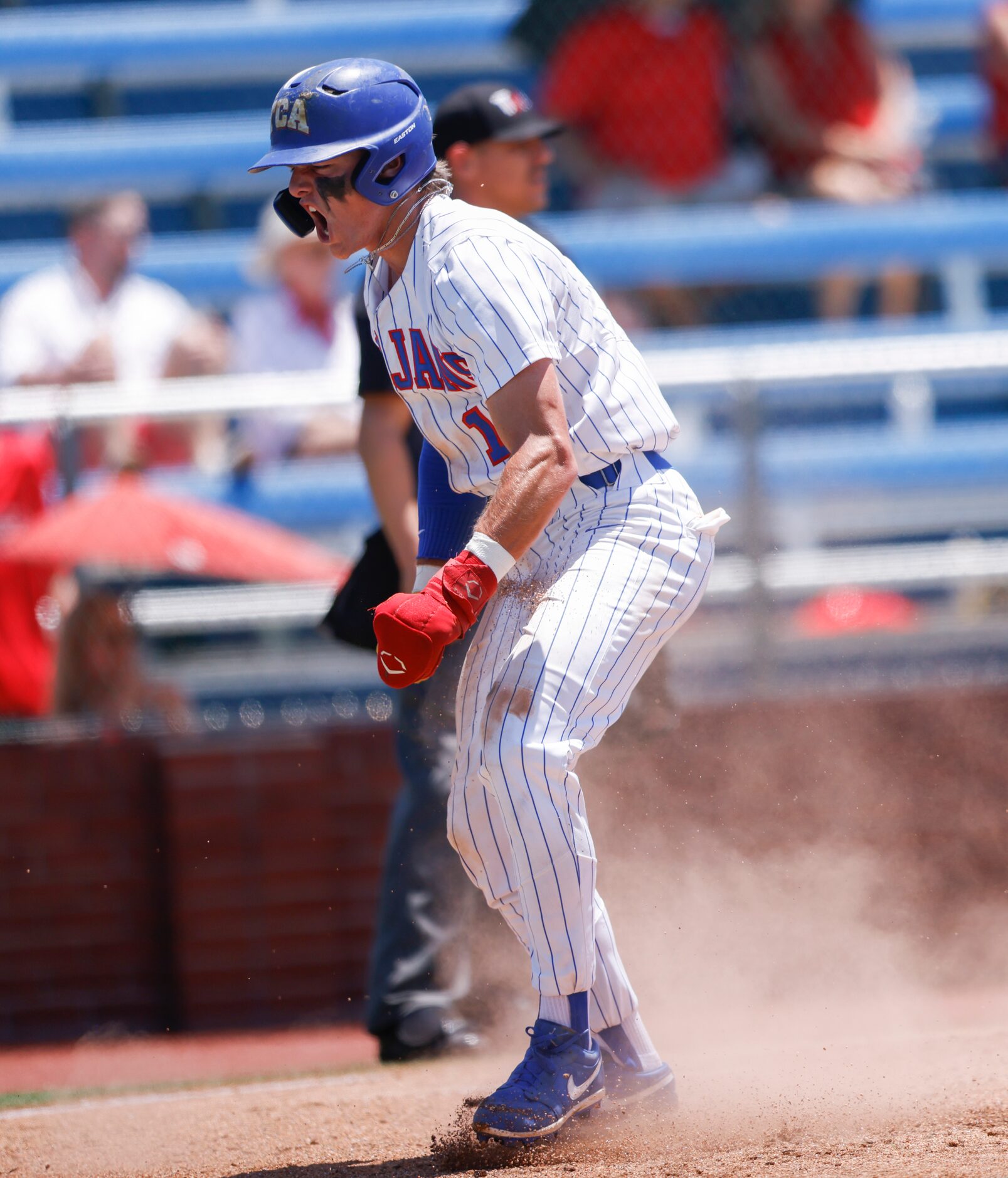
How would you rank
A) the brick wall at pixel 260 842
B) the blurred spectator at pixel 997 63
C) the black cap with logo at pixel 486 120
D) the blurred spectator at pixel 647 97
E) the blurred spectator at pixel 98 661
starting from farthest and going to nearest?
1. the blurred spectator at pixel 997 63
2. the blurred spectator at pixel 647 97
3. the blurred spectator at pixel 98 661
4. the brick wall at pixel 260 842
5. the black cap with logo at pixel 486 120

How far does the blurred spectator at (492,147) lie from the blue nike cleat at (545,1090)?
236 centimetres

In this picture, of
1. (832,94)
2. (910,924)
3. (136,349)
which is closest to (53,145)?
(136,349)

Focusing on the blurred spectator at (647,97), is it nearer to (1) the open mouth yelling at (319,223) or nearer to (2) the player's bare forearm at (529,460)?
(1) the open mouth yelling at (319,223)

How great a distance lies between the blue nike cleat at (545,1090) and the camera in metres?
2.91

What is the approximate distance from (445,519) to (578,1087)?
120cm

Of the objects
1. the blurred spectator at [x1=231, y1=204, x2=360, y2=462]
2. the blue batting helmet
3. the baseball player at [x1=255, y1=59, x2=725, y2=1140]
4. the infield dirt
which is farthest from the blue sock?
the blurred spectator at [x1=231, y1=204, x2=360, y2=462]

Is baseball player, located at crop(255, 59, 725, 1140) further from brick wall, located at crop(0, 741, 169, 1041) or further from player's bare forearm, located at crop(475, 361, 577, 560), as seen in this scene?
brick wall, located at crop(0, 741, 169, 1041)

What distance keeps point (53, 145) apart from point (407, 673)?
656cm

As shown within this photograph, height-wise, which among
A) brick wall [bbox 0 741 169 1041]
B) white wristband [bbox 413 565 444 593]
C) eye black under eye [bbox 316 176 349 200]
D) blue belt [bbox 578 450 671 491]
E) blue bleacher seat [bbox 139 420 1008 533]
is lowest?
brick wall [bbox 0 741 169 1041]

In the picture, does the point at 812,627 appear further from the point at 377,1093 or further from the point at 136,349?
the point at 136,349

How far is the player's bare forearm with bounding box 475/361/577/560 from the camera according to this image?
113 inches

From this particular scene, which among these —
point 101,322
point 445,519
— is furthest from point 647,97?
point 445,519

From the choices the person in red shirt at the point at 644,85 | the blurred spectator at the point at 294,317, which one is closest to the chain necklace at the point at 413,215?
the blurred spectator at the point at 294,317

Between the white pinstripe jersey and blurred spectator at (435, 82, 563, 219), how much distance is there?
47.2 inches
